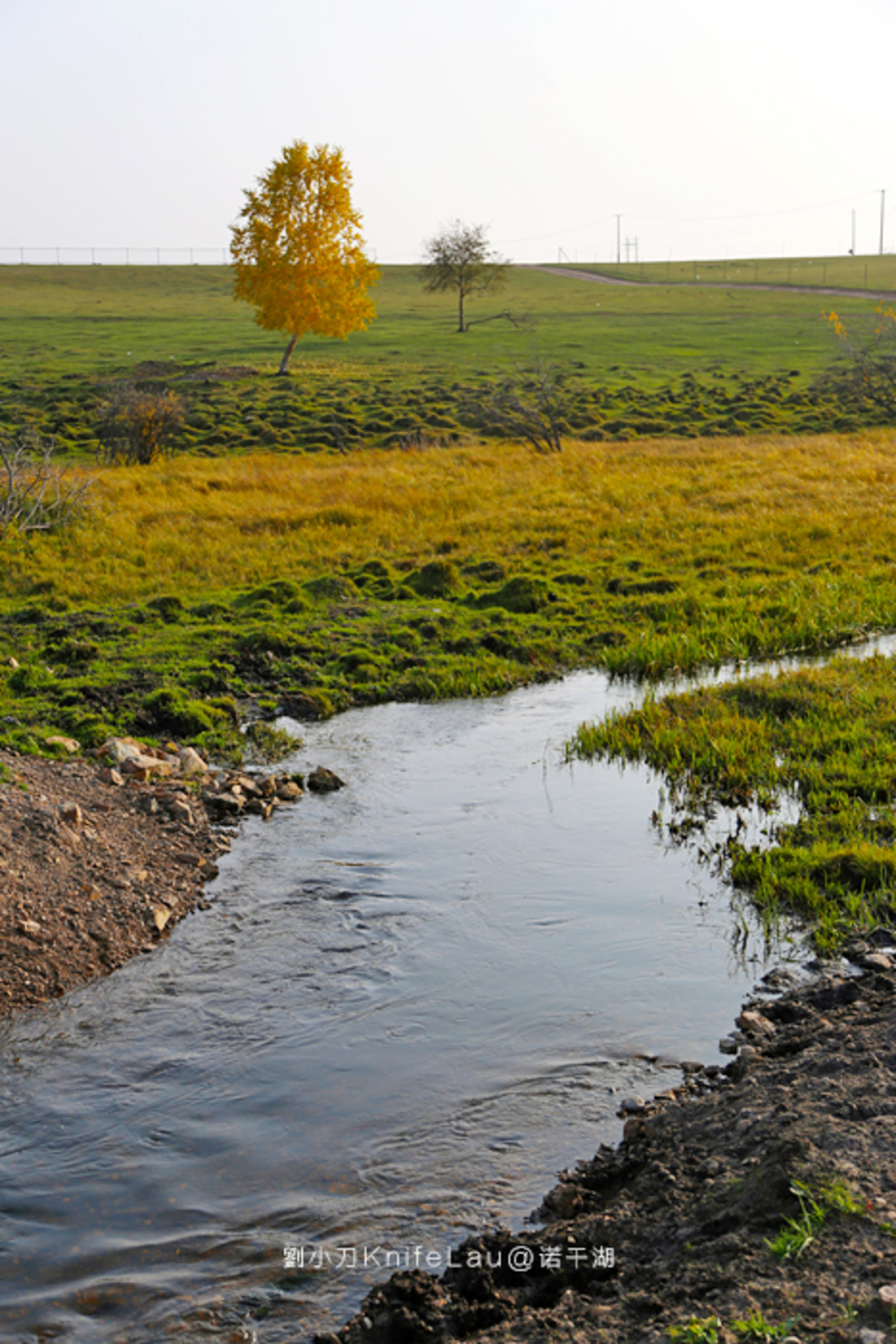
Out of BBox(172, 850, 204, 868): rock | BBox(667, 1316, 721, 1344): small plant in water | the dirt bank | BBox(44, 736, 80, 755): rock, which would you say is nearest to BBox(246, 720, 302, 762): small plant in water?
the dirt bank

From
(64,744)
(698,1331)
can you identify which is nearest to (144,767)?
(64,744)

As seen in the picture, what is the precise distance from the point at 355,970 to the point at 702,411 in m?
40.1

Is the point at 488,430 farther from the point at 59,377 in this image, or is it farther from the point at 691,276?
the point at 691,276

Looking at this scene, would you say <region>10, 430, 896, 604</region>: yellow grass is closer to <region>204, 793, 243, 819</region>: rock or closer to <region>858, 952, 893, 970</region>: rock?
<region>204, 793, 243, 819</region>: rock

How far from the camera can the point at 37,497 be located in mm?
18750

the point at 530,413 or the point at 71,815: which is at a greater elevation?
the point at 530,413

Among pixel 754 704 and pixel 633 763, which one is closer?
pixel 633 763

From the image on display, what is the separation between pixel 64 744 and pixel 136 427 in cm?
2118

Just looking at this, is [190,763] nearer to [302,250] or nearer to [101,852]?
[101,852]

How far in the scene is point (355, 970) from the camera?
6.57 meters

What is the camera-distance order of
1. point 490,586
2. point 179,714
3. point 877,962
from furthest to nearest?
point 490,586 < point 179,714 < point 877,962

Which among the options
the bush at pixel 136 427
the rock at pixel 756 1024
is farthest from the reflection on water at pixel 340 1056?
the bush at pixel 136 427

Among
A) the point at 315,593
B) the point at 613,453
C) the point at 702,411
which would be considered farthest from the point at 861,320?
the point at 315,593

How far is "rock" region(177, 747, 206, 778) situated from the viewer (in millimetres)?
9695
